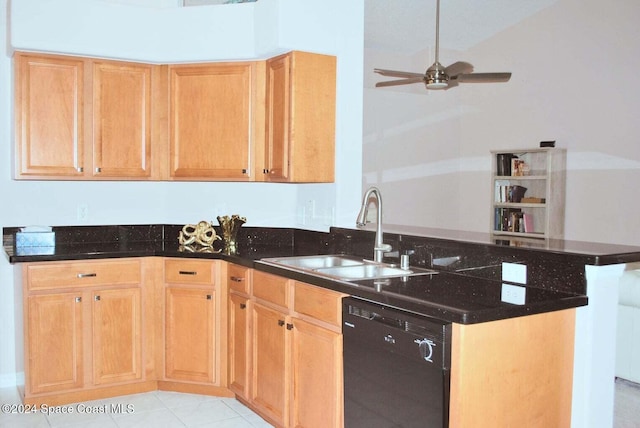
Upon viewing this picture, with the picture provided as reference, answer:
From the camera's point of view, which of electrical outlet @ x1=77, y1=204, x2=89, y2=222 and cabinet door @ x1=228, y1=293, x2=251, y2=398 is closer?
cabinet door @ x1=228, y1=293, x2=251, y2=398

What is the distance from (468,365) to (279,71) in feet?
7.70

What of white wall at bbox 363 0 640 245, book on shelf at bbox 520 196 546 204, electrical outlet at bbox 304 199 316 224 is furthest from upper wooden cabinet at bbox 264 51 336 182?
book on shelf at bbox 520 196 546 204

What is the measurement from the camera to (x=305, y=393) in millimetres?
2855

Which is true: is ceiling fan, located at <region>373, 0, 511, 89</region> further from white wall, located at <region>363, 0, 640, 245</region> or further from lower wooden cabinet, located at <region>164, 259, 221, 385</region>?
lower wooden cabinet, located at <region>164, 259, 221, 385</region>

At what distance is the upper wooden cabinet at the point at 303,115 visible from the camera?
3.62 meters

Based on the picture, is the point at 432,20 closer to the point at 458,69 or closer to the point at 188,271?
the point at 458,69

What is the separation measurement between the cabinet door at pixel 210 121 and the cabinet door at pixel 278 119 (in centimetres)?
15

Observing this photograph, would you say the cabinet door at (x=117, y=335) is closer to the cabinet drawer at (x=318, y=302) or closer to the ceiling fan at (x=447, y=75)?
the cabinet drawer at (x=318, y=302)

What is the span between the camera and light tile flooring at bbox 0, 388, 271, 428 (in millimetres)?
3289

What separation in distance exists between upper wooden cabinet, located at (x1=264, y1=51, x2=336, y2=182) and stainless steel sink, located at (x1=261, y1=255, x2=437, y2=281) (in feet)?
1.74

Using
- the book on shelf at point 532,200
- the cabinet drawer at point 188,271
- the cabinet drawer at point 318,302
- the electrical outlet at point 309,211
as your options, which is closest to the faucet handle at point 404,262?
the cabinet drawer at point 318,302

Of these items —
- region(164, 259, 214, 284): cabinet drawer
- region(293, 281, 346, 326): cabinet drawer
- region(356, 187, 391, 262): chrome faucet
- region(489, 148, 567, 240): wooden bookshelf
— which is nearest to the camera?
region(293, 281, 346, 326): cabinet drawer

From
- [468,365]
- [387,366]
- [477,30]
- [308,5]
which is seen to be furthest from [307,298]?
[477,30]

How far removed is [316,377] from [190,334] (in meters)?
1.24
